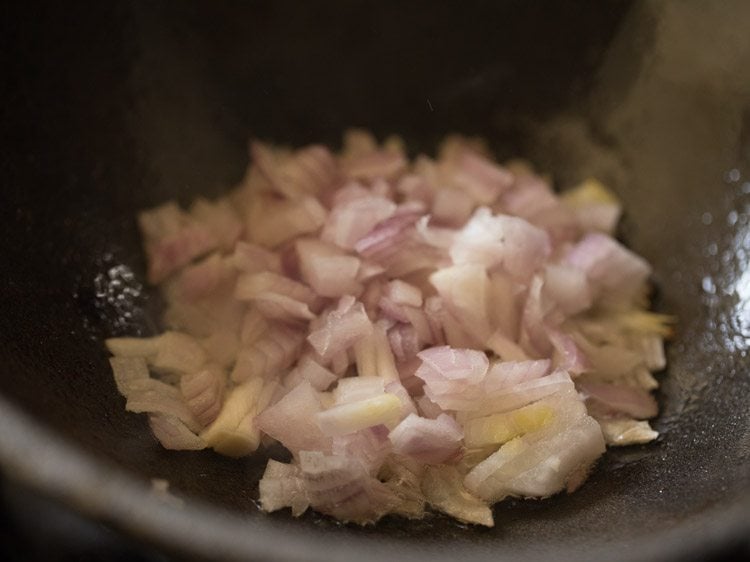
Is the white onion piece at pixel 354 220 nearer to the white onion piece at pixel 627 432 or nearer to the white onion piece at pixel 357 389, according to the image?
the white onion piece at pixel 357 389

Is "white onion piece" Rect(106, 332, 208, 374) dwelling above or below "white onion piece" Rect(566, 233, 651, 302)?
below

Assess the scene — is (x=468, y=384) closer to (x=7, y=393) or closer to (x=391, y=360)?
(x=391, y=360)

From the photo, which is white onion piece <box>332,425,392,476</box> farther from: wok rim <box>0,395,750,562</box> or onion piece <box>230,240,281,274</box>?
onion piece <box>230,240,281,274</box>

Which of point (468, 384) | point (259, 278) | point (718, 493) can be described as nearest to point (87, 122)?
point (259, 278)

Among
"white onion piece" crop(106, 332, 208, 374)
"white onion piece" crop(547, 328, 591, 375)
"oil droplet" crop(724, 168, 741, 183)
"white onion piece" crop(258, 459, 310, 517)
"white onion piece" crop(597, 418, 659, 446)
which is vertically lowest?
"white onion piece" crop(597, 418, 659, 446)

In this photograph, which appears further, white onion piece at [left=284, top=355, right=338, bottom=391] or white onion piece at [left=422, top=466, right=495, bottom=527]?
white onion piece at [left=284, top=355, right=338, bottom=391]

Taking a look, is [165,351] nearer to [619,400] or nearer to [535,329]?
[535,329]

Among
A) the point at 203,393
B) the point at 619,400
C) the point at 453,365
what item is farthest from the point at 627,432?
the point at 203,393

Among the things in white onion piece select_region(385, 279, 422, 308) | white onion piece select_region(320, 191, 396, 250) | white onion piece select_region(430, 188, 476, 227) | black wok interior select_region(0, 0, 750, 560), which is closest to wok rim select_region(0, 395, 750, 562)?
black wok interior select_region(0, 0, 750, 560)

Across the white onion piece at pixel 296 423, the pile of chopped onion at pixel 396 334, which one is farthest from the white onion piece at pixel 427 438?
the white onion piece at pixel 296 423
